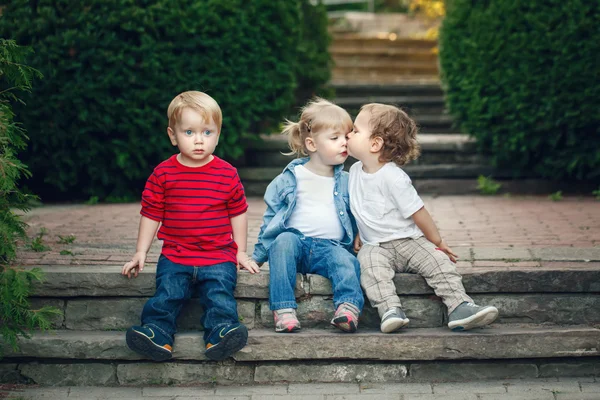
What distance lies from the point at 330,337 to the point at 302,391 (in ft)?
0.90

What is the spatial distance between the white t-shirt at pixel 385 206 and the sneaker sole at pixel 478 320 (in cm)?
51

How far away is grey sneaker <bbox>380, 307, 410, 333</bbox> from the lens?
3.63 m

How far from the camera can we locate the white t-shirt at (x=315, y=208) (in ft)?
13.2

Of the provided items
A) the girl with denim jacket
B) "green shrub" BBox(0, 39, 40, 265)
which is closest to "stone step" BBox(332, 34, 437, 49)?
the girl with denim jacket

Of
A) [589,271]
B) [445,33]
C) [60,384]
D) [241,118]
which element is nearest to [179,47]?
[241,118]

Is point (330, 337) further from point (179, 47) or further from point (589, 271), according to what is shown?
point (179, 47)

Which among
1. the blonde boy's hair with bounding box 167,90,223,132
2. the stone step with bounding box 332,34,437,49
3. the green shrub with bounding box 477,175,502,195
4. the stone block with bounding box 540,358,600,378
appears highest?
the blonde boy's hair with bounding box 167,90,223,132

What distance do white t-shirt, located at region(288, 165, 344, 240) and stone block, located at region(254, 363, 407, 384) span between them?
2.19 ft

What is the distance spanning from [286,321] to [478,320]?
0.88 m

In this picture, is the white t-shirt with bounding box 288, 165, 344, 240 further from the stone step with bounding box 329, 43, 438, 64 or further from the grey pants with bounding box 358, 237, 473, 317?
the stone step with bounding box 329, 43, 438, 64

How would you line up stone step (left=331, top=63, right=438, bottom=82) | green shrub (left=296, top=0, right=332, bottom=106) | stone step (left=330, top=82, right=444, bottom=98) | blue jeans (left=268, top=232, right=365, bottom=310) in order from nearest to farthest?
1. blue jeans (left=268, top=232, right=365, bottom=310)
2. green shrub (left=296, top=0, right=332, bottom=106)
3. stone step (left=330, top=82, right=444, bottom=98)
4. stone step (left=331, top=63, right=438, bottom=82)

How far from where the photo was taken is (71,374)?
3750 mm

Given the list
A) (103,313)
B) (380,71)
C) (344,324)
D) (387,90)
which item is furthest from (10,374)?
(380,71)

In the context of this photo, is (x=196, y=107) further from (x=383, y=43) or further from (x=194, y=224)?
(x=383, y=43)
